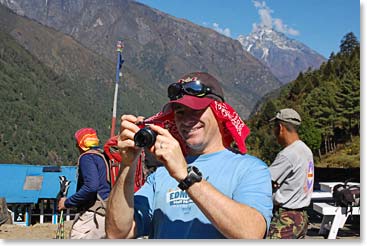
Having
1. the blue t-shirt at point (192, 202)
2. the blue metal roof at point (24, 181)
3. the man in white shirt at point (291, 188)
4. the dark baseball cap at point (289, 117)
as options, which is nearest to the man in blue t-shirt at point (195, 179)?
the blue t-shirt at point (192, 202)

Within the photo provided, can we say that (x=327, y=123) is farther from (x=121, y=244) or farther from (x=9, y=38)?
(x=9, y=38)

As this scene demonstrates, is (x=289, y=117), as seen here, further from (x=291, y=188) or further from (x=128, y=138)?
(x=128, y=138)

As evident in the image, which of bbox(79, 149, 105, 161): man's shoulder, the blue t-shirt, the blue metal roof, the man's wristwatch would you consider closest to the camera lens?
the man's wristwatch

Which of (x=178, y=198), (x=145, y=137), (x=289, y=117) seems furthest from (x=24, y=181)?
(x=145, y=137)

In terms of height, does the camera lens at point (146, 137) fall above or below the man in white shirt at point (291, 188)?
above

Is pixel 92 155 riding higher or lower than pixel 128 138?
lower

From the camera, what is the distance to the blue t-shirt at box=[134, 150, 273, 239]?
1.28 m

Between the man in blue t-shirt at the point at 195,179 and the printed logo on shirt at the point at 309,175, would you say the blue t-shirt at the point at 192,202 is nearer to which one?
the man in blue t-shirt at the point at 195,179

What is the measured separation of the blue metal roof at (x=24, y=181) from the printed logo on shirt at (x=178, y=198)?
5.05 m

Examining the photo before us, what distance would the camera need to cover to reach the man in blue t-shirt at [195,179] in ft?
3.76

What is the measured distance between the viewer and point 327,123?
96.9 feet

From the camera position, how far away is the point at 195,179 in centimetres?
114

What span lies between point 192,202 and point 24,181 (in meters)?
6.02

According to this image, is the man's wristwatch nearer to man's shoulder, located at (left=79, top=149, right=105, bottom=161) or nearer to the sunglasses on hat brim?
the sunglasses on hat brim
